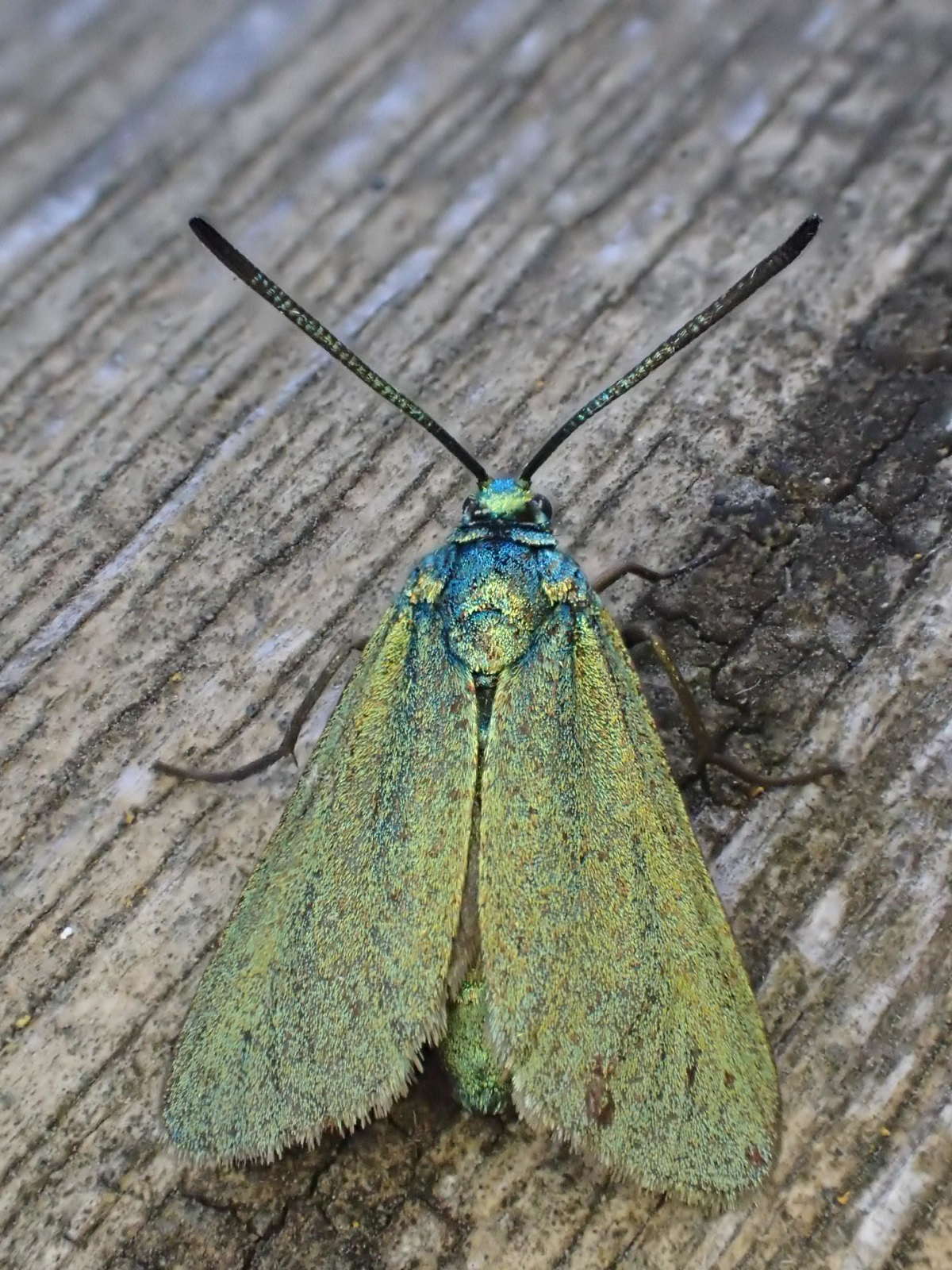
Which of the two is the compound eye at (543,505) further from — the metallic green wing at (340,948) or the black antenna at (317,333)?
the metallic green wing at (340,948)

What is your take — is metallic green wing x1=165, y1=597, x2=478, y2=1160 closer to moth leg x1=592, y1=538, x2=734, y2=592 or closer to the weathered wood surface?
the weathered wood surface

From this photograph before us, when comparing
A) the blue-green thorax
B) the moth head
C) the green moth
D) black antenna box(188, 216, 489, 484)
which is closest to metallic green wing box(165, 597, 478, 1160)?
the green moth

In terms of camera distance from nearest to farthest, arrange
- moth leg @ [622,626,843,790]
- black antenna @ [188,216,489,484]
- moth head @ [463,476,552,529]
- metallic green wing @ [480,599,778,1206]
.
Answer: metallic green wing @ [480,599,778,1206], moth leg @ [622,626,843,790], black antenna @ [188,216,489,484], moth head @ [463,476,552,529]

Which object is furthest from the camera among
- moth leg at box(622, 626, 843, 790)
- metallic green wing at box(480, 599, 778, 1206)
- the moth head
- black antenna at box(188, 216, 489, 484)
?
the moth head

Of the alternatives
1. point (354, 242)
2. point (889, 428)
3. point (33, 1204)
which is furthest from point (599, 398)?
point (33, 1204)

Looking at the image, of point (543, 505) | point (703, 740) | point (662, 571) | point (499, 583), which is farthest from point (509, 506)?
point (703, 740)

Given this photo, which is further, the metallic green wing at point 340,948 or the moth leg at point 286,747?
the moth leg at point 286,747

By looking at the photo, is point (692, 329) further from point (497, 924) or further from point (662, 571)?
point (497, 924)

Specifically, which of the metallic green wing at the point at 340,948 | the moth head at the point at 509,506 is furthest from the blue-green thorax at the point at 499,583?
the metallic green wing at the point at 340,948

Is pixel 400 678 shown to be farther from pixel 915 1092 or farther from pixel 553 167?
pixel 553 167
